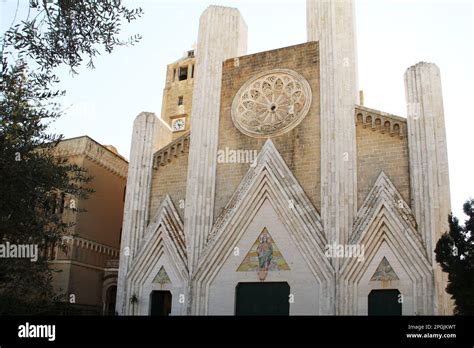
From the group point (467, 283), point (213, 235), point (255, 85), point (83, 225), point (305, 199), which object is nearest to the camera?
point (467, 283)

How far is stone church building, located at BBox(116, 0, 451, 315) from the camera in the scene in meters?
16.8

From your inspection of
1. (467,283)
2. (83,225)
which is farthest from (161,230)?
(467,283)

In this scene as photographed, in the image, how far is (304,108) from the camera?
65.7ft

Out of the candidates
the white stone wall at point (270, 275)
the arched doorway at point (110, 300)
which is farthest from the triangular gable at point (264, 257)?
the arched doorway at point (110, 300)

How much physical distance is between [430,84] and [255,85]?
23.5 ft

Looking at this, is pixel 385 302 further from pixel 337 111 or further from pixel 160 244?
pixel 160 244

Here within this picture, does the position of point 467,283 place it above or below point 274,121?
below

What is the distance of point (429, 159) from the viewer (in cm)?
1688

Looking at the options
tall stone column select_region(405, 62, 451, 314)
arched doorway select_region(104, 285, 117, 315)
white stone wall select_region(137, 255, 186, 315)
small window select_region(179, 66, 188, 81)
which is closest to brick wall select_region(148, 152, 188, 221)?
white stone wall select_region(137, 255, 186, 315)

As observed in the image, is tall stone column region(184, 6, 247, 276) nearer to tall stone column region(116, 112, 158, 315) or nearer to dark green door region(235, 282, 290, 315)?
tall stone column region(116, 112, 158, 315)

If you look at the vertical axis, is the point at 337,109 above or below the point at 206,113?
below

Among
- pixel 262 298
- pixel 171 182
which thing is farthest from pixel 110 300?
pixel 262 298

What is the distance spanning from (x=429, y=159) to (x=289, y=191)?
5.03 metres

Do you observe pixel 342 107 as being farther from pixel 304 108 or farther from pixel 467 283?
pixel 467 283
